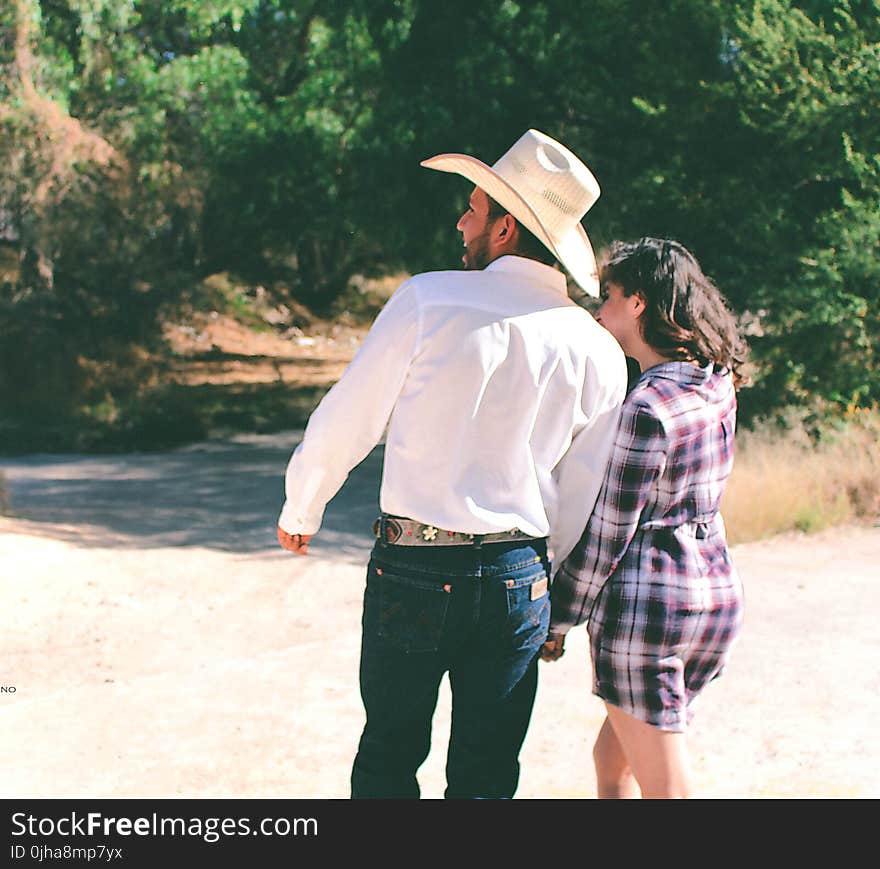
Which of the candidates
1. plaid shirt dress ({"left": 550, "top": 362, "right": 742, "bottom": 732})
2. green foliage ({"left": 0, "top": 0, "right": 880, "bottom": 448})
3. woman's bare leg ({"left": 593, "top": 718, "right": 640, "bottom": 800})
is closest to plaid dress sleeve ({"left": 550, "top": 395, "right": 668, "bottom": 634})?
plaid shirt dress ({"left": 550, "top": 362, "right": 742, "bottom": 732})

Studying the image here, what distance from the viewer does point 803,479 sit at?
8.71 m

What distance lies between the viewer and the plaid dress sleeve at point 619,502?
8.64ft

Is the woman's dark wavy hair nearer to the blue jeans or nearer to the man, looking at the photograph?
the man

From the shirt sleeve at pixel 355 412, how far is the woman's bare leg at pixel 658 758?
0.84m

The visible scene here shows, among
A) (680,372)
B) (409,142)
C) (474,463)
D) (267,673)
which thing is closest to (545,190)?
(680,372)

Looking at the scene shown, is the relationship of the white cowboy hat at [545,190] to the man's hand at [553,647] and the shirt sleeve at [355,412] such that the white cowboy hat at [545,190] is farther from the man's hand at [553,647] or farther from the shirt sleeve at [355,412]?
the man's hand at [553,647]

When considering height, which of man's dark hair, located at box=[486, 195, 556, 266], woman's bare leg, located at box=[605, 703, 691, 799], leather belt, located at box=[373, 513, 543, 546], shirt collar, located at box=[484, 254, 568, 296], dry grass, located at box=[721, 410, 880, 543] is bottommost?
dry grass, located at box=[721, 410, 880, 543]

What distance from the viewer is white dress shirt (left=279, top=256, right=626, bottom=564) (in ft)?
8.21

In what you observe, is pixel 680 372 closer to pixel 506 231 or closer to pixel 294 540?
pixel 506 231

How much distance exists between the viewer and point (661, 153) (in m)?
10.8

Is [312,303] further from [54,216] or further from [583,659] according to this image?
[583,659]

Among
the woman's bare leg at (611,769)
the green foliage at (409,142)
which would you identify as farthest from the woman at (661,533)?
the green foliage at (409,142)

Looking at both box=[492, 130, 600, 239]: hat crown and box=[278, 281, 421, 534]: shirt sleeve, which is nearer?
→ box=[278, 281, 421, 534]: shirt sleeve

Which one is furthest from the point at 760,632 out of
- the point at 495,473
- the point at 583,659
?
the point at 495,473
